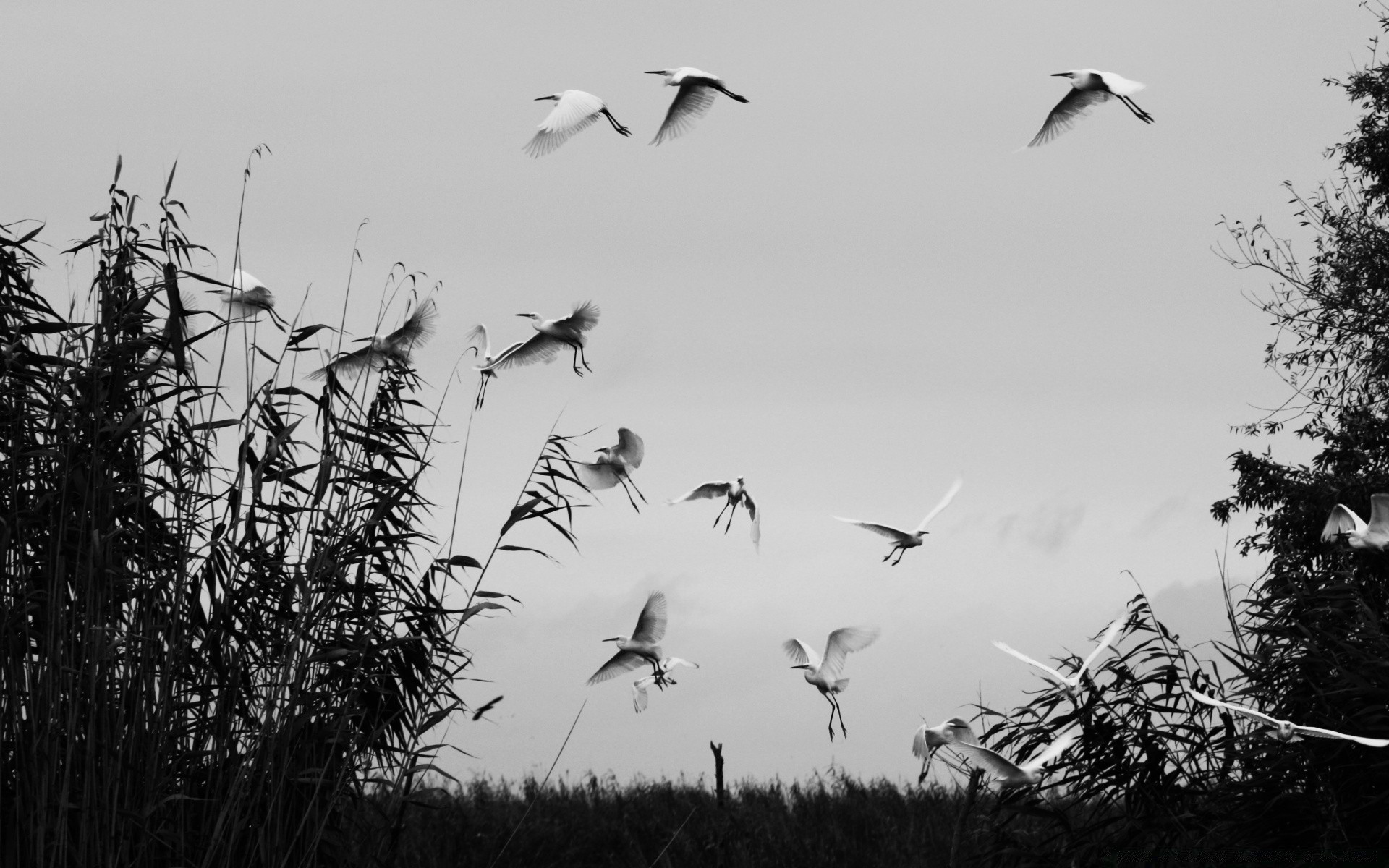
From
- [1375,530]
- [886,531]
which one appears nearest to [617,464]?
[886,531]

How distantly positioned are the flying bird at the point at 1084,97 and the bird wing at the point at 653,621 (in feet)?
9.78

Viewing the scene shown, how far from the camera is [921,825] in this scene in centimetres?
1082

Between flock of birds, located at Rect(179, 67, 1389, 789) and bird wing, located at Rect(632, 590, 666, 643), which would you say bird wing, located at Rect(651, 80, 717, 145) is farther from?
bird wing, located at Rect(632, 590, 666, 643)

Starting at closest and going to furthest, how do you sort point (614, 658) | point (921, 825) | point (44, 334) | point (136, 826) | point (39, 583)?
point (136, 826), point (39, 583), point (44, 334), point (614, 658), point (921, 825)

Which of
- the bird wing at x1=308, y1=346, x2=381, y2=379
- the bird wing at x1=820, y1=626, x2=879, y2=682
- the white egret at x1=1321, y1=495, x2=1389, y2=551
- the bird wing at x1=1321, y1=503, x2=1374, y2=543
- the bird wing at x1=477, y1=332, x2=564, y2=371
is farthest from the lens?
the bird wing at x1=1321, y1=503, x2=1374, y2=543

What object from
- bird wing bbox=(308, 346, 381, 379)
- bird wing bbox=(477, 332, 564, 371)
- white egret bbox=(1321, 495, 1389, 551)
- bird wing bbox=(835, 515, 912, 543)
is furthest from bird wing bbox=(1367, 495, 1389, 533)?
bird wing bbox=(308, 346, 381, 379)

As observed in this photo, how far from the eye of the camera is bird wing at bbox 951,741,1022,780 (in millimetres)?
5070

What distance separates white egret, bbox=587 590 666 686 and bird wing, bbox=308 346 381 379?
1796 millimetres

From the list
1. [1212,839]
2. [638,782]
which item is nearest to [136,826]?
[1212,839]

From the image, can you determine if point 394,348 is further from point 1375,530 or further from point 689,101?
point 1375,530

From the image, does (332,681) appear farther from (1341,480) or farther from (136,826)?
(1341,480)

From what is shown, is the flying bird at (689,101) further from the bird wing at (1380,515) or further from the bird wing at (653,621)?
the bird wing at (1380,515)

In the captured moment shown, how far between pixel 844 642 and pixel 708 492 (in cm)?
Result: 129

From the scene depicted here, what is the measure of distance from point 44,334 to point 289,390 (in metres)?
0.92
